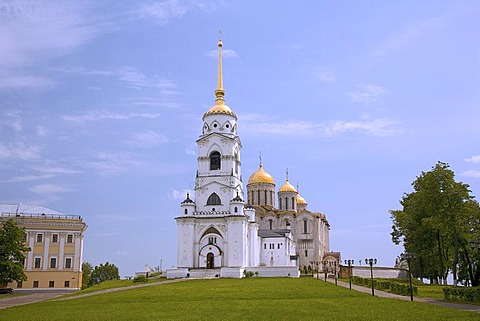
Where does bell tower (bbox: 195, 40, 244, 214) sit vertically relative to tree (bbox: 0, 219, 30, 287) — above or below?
above

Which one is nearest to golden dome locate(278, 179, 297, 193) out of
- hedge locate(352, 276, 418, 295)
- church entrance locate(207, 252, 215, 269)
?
church entrance locate(207, 252, 215, 269)

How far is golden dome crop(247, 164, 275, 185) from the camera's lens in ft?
285

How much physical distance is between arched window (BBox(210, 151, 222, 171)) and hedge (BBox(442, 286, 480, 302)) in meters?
43.0

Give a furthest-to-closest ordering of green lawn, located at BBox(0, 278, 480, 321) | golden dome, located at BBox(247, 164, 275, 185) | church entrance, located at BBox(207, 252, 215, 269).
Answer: golden dome, located at BBox(247, 164, 275, 185)
church entrance, located at BBox(207, 252, 215, 269)
green lawn, located at BBox(0, 278, 480, 321)

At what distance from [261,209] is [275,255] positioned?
1283 centimetres

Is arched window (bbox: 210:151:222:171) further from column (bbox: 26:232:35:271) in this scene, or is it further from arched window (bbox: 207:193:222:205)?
column (bbox: 26:232:35:271)

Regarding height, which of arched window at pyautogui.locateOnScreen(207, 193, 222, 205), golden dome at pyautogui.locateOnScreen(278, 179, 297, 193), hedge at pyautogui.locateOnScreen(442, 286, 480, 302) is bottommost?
hedge at pyautogui.locateOnScreen(442, 286, 480, 302)

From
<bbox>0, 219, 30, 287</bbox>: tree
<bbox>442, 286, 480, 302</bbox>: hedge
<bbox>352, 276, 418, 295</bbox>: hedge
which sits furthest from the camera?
<bbox>0, 219, 30, 287</bbox>: tree

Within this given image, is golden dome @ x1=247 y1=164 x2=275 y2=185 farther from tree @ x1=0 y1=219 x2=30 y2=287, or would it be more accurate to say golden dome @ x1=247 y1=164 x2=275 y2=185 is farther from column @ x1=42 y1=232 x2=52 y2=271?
tree @ x1=0 y1=219 x2=30 y2=287

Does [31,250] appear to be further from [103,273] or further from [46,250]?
[103,273]

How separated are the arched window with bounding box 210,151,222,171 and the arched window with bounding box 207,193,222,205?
3.91 m

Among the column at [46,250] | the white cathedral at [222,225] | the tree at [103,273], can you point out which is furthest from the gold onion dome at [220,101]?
the tree at [103,273]

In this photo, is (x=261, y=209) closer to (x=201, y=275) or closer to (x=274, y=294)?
(x=201, y=275)

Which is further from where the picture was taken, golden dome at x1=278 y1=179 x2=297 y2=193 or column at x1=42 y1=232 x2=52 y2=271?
golden dome at x1=278 y1=179 x2=297 y2=193
